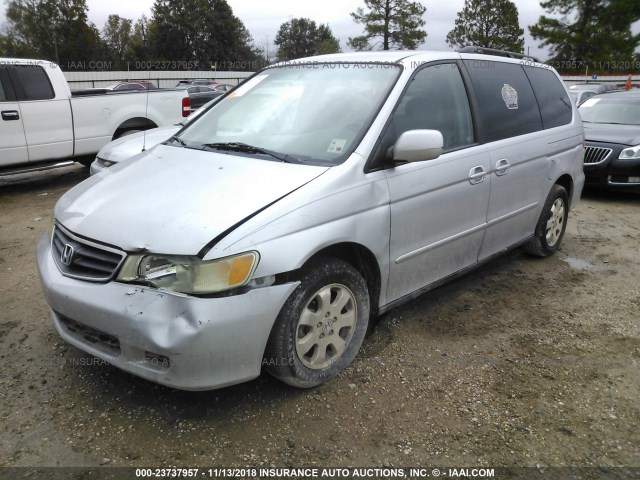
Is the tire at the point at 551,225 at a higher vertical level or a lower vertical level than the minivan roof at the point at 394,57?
lower

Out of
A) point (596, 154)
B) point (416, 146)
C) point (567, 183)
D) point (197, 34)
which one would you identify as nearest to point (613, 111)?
point (596, 154)

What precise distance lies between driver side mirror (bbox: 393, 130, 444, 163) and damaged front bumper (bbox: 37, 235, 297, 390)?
99cm

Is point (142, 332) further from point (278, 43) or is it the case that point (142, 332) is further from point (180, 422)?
point (278, 43)

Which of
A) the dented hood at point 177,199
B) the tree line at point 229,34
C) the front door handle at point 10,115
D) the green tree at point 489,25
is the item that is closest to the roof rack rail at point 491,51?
the dented hood at point 177,199

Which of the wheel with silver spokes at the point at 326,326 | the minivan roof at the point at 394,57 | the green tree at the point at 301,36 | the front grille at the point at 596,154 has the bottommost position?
the wheel with silver spokes at the point at 326,326

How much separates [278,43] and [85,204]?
9251cm

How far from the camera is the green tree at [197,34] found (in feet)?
207

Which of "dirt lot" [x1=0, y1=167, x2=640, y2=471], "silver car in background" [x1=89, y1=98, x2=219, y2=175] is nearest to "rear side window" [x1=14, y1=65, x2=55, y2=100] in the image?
"silver car in background" [x1=89, y1=98, x2=219, y2=175]

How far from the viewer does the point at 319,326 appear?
2760 millimetres

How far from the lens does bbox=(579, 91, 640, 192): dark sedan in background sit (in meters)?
7.59

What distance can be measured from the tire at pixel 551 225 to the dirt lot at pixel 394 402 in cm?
87

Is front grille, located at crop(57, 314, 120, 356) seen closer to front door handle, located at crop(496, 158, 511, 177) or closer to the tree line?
front door handle, located at crop(496, 158, 511, 177)

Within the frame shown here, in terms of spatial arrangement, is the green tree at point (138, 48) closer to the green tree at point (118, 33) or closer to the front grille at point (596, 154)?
the green tree at point (118, 33)

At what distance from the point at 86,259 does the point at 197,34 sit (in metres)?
67.9
